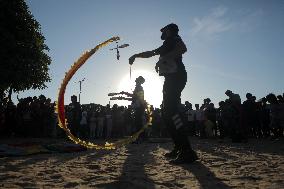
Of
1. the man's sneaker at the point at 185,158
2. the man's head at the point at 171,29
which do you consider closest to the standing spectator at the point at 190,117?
the man's head at the point at 171,29

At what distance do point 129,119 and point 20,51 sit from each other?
975 centimetres

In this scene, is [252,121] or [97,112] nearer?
[252,121]

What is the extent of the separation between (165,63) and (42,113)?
14.1m

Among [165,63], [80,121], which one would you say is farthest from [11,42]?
[165,63]

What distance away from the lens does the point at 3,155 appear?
25.3ft

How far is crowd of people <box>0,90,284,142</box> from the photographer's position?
1591 cm

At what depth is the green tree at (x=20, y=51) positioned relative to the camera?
2384 centimetres

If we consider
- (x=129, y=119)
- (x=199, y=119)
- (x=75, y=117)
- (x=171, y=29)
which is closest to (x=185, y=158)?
(x=171, y=29)

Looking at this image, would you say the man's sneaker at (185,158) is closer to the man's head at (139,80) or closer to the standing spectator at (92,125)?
the man's head at (139,80)

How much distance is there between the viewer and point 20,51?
24953 mm

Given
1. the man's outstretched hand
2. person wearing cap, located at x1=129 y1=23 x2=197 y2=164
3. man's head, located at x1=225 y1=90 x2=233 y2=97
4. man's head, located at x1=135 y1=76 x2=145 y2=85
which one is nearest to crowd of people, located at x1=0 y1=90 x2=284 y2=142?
man's head, located at x1=225 y1=90 x2=233 y2=97

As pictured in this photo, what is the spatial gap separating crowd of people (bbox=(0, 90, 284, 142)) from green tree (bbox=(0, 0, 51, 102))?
14.2 feet

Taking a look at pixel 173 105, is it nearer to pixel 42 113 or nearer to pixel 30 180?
pixel 30 180

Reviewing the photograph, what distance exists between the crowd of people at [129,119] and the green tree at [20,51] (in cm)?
434
